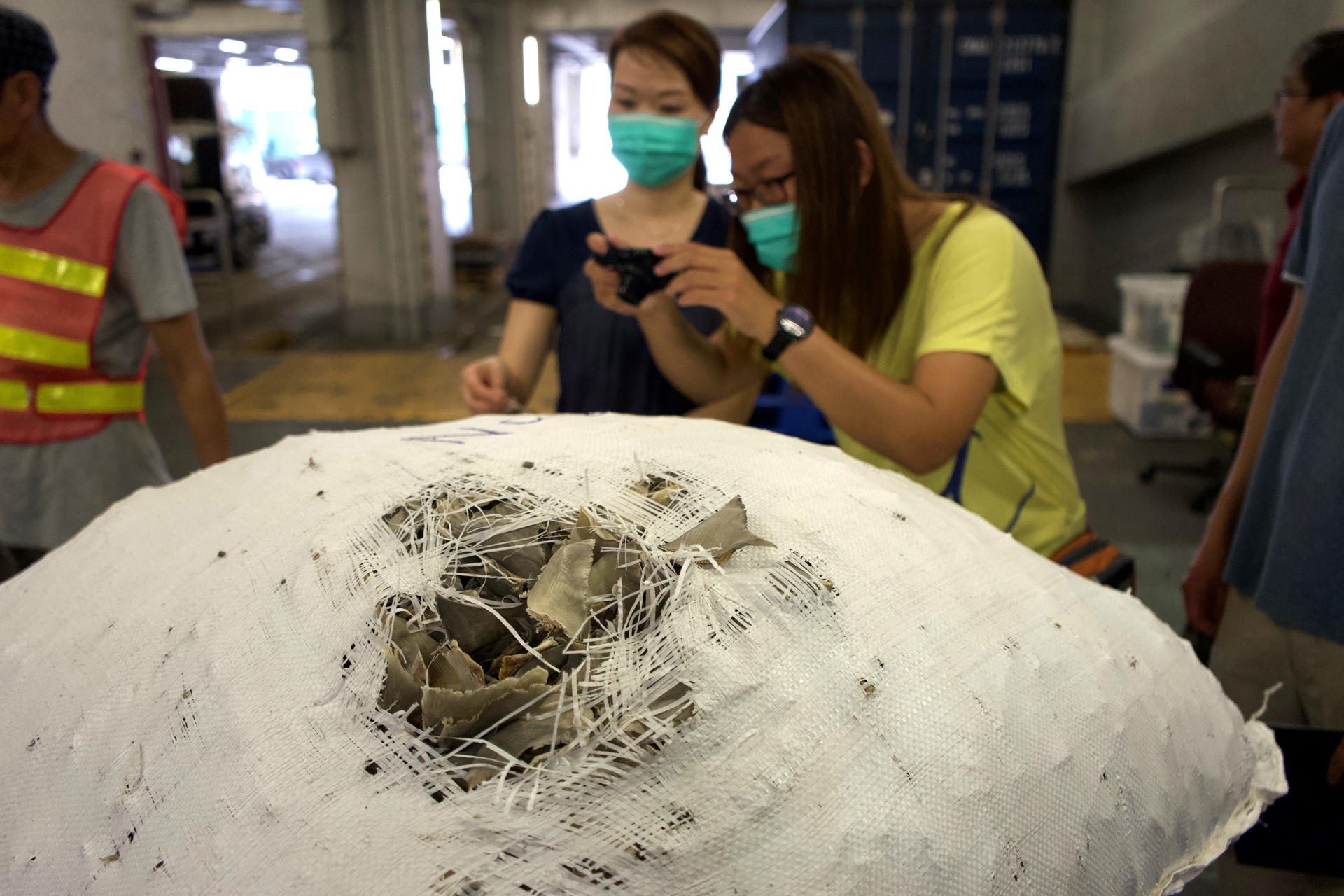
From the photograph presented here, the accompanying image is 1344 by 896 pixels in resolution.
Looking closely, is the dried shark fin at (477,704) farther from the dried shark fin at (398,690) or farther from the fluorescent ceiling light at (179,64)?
the fluorescent ceiling light at (179,64)

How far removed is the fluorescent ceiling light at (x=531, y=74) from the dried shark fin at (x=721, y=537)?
31.8 ft

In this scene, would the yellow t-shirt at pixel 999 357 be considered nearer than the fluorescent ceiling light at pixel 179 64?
Yes

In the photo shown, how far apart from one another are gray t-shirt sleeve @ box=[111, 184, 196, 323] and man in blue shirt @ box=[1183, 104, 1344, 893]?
1.27m

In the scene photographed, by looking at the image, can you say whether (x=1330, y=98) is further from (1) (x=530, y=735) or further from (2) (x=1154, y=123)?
(2) (x=1154, y=123)

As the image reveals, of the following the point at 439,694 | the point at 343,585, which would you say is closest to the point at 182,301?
the point at 343,585

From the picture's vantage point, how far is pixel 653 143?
1.23m

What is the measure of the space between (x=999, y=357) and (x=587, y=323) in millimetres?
630

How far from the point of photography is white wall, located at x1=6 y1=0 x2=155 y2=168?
3.34 m

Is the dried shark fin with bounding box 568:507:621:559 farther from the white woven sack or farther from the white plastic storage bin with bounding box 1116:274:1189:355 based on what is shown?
the white plastic storage bin with bounding box 1116:274:1189:355

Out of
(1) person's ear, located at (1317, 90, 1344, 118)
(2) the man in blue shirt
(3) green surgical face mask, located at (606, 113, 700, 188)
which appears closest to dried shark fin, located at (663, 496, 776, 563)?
(2) the man in blue shirt

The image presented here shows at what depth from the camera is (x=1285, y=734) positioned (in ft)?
2.30

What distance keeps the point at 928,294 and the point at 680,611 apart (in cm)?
65

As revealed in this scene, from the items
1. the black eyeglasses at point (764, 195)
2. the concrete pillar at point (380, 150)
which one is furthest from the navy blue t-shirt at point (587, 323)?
the concrete pillar at point (380, 150)

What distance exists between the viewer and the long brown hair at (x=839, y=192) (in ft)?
3.20
